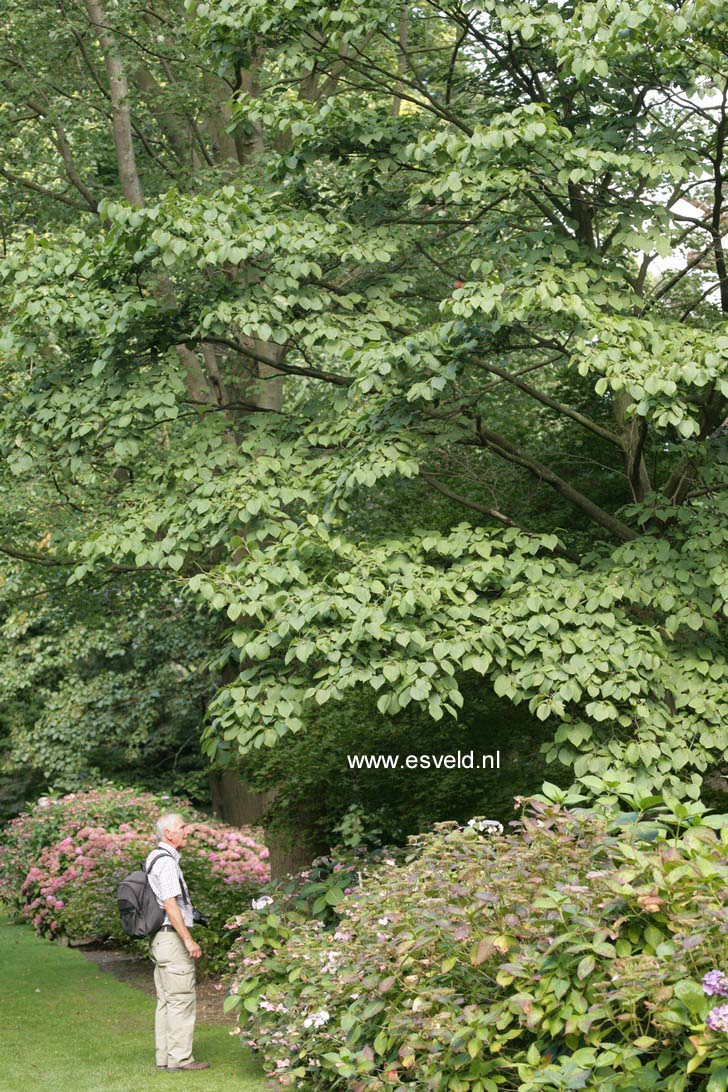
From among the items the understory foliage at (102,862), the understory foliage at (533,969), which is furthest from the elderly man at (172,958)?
the understory foliage at (102,862)

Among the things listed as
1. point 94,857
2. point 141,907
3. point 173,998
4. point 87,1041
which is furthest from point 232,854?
point 141,907

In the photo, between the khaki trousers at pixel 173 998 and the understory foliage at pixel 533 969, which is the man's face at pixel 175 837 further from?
the understory foliage at pixel 533 969

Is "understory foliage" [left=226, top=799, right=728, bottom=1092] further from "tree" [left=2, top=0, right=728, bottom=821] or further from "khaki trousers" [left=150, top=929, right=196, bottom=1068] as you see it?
"khaki trousers" [left=150, top=929, right=196, bottom=1068]

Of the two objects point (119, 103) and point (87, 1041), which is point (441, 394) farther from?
point (87, 1041)

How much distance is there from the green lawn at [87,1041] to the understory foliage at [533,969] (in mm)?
938

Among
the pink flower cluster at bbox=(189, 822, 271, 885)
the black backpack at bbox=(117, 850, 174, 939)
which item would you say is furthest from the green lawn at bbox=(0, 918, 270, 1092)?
the pink flower cluster at bbox=(189, 822, 271, 885)

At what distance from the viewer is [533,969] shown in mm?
4844

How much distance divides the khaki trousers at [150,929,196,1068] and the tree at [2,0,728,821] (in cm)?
127

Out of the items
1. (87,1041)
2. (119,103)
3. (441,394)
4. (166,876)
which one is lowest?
(87,1041)

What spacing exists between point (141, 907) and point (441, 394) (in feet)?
11.7

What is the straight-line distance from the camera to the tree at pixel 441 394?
6598mm

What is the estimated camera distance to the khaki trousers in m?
7.40

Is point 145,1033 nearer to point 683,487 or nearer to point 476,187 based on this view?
point 683,487

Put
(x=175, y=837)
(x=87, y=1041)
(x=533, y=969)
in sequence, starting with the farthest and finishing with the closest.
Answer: (x=87, y=1041), (x=175, y=837), (x=533, y=969)
